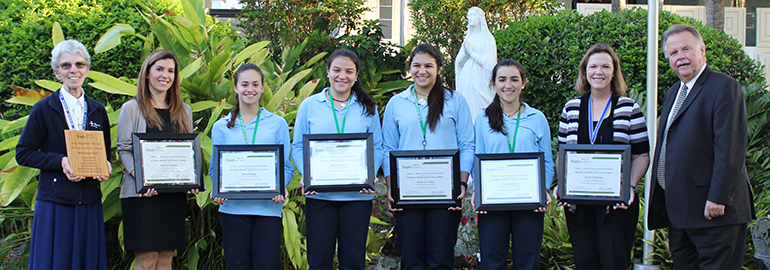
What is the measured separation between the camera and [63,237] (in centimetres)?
330

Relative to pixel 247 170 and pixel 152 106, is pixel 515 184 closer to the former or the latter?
pixel 247 170

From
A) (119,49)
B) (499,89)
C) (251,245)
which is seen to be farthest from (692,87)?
(119,49)

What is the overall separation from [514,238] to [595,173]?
632 mm

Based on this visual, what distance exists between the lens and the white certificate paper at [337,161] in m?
3.26

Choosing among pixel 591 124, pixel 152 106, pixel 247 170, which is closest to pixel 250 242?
pixel 247 170

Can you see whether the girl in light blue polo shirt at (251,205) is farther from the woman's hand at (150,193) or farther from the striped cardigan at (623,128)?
the striped cardigan at (623,128)

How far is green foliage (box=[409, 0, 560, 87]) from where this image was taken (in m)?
10.0

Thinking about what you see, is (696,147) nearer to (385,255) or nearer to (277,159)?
(277,159)

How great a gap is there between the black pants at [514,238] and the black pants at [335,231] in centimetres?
78

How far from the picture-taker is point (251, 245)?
339 cm

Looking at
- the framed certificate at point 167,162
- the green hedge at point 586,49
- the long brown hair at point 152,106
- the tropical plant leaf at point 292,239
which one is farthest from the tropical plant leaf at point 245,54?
the green hedge at point 586,49

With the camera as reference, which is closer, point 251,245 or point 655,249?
point 251,245

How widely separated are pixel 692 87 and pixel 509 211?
1.32m

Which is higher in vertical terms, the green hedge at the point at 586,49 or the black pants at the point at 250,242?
the green hedge at the point at 586,49
